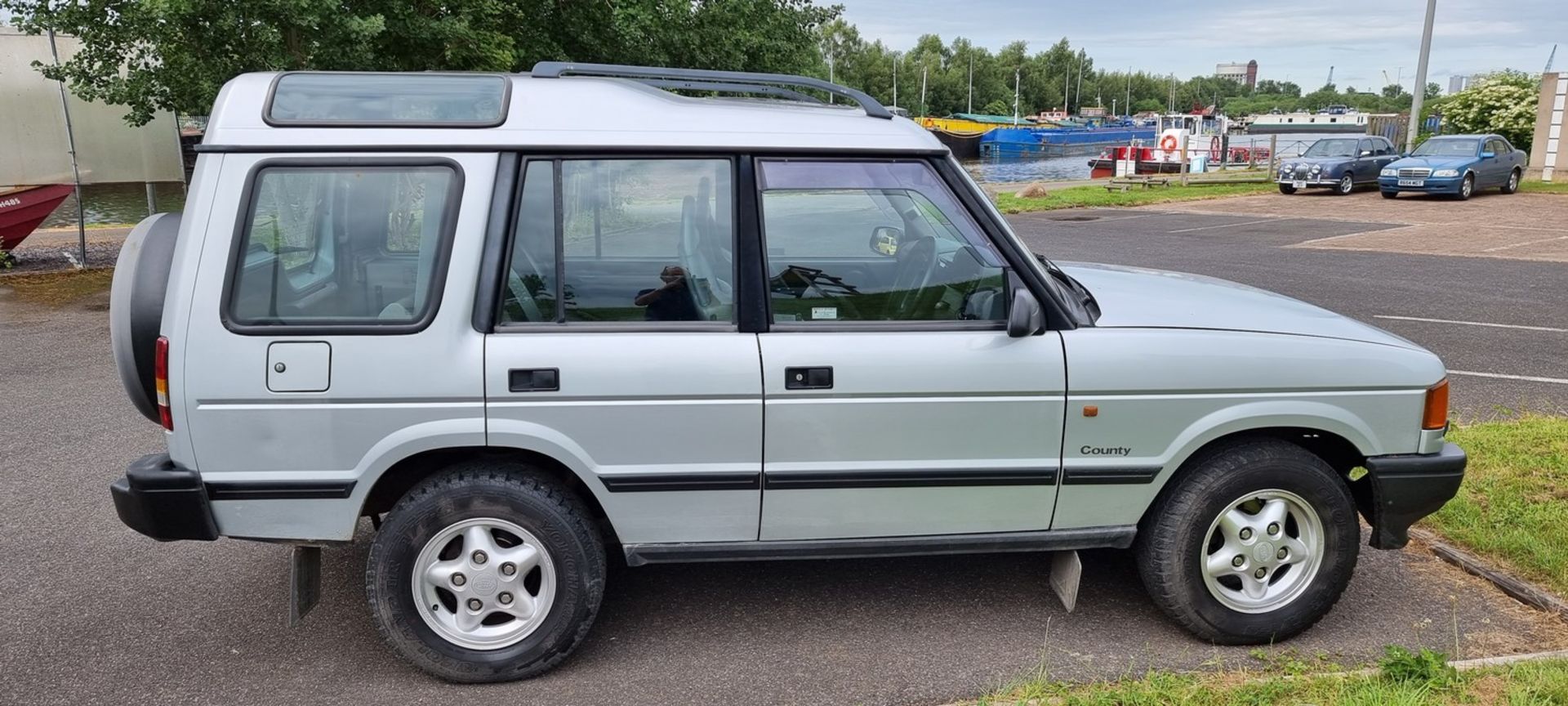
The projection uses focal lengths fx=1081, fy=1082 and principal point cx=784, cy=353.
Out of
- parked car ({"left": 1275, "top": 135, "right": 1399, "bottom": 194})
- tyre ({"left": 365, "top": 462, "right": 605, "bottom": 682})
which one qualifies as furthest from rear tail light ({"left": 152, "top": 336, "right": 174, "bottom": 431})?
parked car ({"left": 1275, "top": 135, "right": 1399, "bottom": 194})

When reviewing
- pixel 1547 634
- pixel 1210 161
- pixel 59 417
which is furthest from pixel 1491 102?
pixel 59 417

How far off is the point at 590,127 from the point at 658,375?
83cm

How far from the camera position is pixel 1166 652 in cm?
375

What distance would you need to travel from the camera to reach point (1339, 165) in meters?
26.2

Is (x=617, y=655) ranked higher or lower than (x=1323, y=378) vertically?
lower

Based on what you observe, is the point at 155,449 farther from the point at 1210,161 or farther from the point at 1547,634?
the point at 1210,161

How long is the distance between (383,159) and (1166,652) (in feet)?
10.1

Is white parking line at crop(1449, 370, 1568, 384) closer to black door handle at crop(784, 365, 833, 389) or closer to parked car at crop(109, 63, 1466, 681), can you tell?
parked car at crop(109, 63, 1466, 681)

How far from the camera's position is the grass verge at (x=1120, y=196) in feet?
81.5

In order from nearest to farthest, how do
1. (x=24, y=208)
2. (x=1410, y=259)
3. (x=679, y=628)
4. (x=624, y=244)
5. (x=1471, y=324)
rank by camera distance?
(x=624, y=244) < (x=679, y=628) < (x=1471, y=324) < (x=24, y=208) < (x=1410, y=259)

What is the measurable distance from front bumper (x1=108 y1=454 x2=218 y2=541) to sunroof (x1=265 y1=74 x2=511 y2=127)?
3.75ft

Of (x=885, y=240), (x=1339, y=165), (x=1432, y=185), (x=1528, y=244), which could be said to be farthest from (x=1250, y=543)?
(x=1339, y=165)

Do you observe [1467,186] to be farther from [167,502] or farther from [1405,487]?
[167,502]

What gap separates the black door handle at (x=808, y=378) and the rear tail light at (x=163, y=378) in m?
1.89
